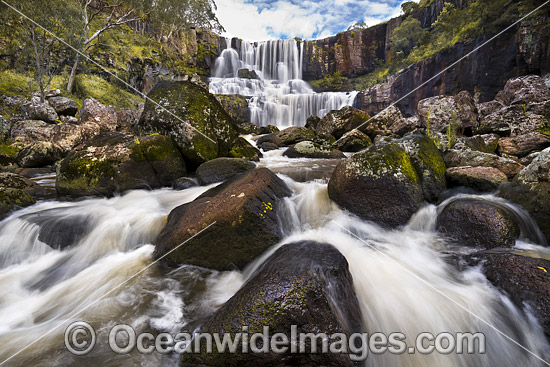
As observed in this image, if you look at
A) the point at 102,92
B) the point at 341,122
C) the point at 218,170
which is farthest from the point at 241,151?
the point at 102,92

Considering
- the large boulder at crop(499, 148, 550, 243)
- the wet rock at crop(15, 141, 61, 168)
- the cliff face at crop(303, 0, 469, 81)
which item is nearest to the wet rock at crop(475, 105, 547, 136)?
the large boulder at crop(499, 148, 550, 243)

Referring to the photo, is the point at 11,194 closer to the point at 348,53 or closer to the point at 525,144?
the point at 525,144

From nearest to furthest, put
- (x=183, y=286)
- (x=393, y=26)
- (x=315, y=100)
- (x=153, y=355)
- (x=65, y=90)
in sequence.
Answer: (x=153, y=355) → (x=183, y=286) → (x=65, y=90) → (x=315, y=100) → (x=393, y=26)

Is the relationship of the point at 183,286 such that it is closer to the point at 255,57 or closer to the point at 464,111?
the point at 464,111

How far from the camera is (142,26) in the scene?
39.5 metres

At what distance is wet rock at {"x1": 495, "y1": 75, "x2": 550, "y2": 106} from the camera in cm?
1011

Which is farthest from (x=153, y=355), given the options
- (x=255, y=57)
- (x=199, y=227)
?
(x=255, y=57)

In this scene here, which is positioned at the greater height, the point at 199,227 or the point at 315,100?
the point at 315,100

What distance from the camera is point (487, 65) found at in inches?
653

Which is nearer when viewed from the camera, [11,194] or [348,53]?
[11,194]

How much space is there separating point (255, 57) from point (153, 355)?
44.2 meters

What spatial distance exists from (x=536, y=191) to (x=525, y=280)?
2.20 metres

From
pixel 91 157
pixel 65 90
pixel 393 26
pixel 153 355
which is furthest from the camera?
pixel 393 26

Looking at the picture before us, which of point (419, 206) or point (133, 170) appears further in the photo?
point (133, 170)
